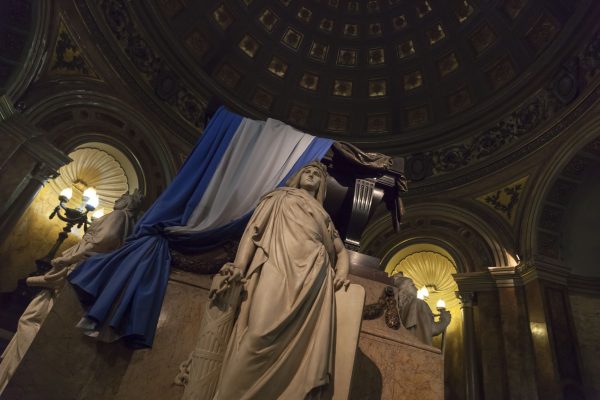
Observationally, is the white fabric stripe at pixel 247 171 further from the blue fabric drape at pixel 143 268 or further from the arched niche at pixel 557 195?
the arched niche at pixel 557 195

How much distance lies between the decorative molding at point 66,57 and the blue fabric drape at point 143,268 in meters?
5.75

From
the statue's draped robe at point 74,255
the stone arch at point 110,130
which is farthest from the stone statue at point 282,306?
the stone arch at point 110,130

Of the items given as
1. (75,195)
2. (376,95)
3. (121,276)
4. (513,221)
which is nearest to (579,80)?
A: (513,221)

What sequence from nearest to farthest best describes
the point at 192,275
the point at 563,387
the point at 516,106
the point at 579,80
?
the point at 192,275, the point at 563,387, the point at 579,80, the point at 516,106

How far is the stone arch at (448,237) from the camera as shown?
8.73 meters

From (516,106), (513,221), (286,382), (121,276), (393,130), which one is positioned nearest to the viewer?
(286,382)

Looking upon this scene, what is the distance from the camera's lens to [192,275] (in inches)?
106

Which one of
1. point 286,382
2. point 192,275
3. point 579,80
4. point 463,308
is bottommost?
point 286,382

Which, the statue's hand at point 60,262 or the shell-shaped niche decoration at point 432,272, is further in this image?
the shell-shaped niche decoration at point 432,272

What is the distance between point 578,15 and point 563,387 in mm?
7220

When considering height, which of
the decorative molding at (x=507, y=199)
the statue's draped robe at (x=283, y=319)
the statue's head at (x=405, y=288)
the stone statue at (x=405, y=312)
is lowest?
the statue's draped robe at (x=283, y=319)

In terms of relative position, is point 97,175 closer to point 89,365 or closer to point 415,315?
point 89,365

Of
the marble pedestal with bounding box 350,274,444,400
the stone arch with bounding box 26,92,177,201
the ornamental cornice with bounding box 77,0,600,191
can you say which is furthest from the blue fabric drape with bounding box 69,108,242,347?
A: the ornamental cornice with bounding box 77,0,600,191

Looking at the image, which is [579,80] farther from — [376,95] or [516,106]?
[376,95]
